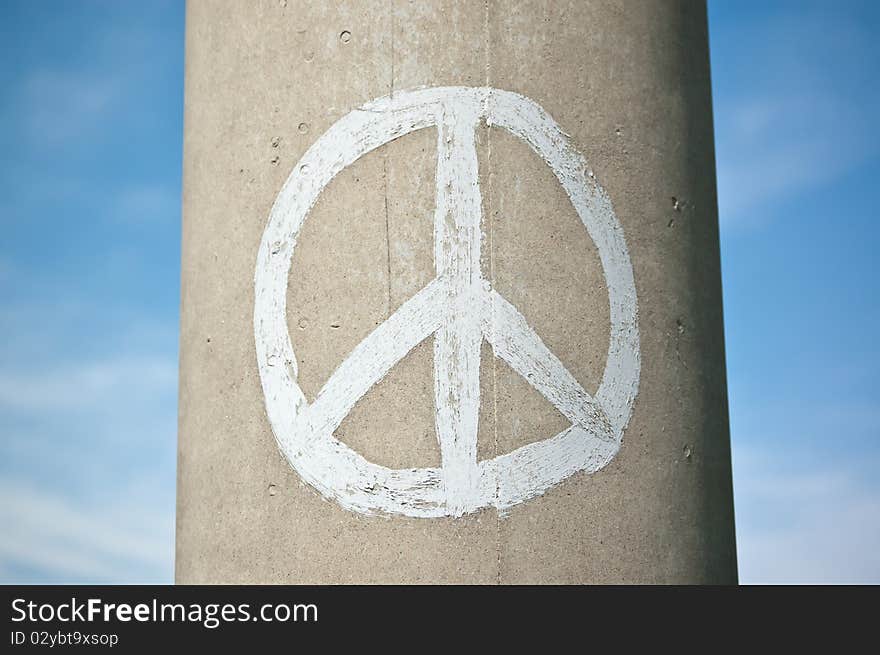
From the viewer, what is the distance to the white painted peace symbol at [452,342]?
3.22m

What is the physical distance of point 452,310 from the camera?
3.27m

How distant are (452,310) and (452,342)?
96mm

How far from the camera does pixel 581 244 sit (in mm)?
3381

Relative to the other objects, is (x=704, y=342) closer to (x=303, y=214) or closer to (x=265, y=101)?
(x=303, y=214)

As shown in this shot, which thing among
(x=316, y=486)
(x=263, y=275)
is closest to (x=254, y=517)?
(x=316, y=486)

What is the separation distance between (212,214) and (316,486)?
1.04m

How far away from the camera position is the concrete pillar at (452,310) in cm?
323

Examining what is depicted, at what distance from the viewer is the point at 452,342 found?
3.26 meters

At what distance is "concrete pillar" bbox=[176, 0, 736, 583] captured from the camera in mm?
3232

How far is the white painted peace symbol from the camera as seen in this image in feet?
10.6

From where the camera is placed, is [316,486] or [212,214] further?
[212,214]
